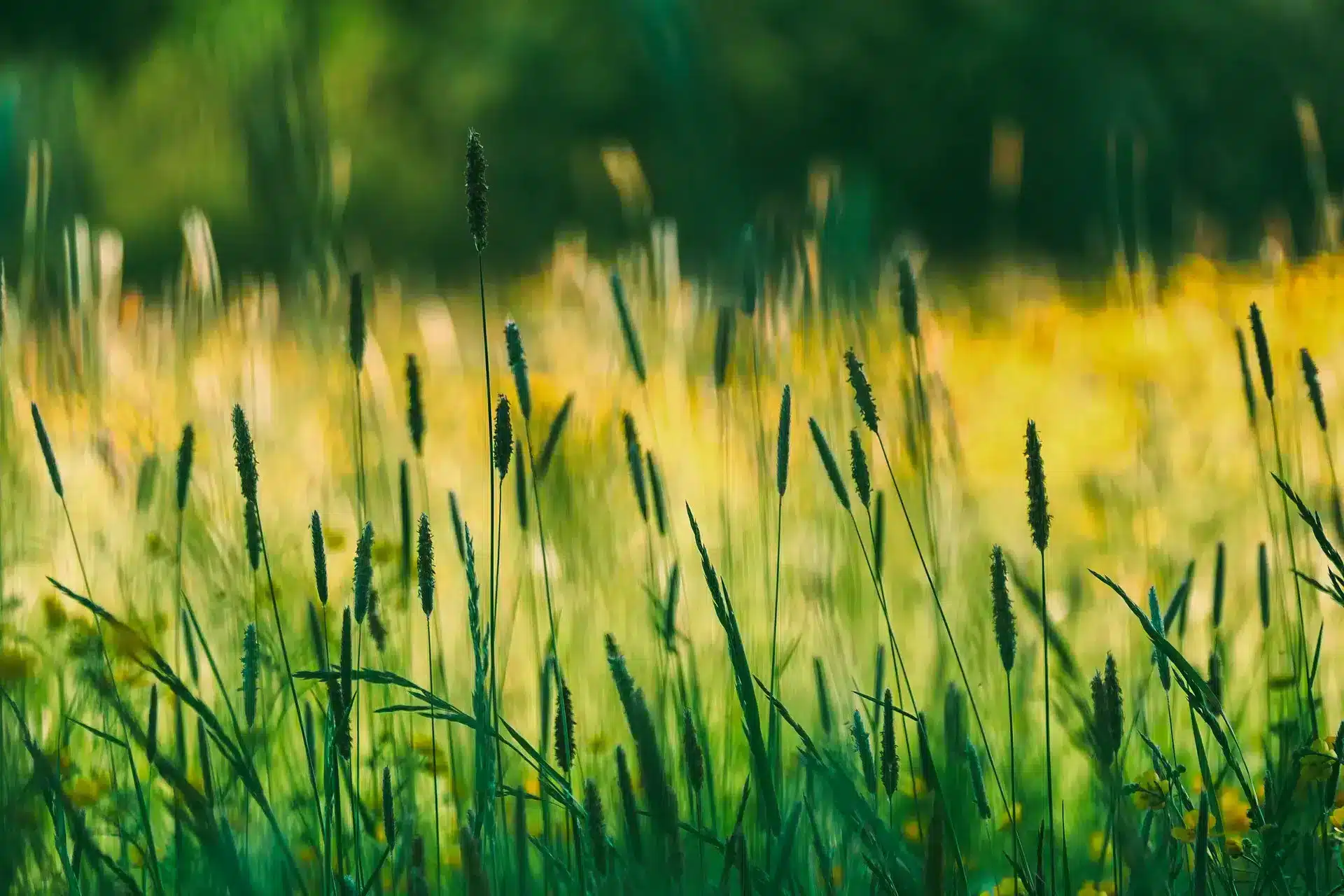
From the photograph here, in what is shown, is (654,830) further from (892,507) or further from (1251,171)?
(1251,171)

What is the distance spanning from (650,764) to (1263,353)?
1.90 ft

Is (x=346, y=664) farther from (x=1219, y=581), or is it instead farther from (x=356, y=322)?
(x=1219, y=581)

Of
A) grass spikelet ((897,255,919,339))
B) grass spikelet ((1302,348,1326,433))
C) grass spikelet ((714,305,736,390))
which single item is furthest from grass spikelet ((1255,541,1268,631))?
grass spikelet ((714,305,736,390))

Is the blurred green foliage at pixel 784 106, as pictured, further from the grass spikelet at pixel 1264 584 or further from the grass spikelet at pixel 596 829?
the grass spikelet at pixel 596 829

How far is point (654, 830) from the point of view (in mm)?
608

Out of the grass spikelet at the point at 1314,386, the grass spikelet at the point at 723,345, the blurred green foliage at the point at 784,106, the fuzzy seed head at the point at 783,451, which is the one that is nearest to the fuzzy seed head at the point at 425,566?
the fuzzy seed head at the point at 783,451

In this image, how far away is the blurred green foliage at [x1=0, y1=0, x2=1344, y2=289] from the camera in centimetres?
930

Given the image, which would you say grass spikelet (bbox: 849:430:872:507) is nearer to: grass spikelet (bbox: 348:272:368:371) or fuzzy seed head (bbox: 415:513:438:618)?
fuzzy seed head (bbox: 415:513:438:618)

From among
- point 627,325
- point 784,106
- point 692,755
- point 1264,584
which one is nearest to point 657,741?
point 692,755

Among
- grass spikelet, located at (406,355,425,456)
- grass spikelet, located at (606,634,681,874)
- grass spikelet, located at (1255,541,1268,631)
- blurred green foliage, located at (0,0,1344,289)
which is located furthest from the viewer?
blurred green foliage, located at (0,0,1344,289)

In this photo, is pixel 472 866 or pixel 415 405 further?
pixel 415 405

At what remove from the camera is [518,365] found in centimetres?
81

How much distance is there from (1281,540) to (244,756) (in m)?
2.22

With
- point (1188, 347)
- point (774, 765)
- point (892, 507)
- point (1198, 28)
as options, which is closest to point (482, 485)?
point (892, 507)
